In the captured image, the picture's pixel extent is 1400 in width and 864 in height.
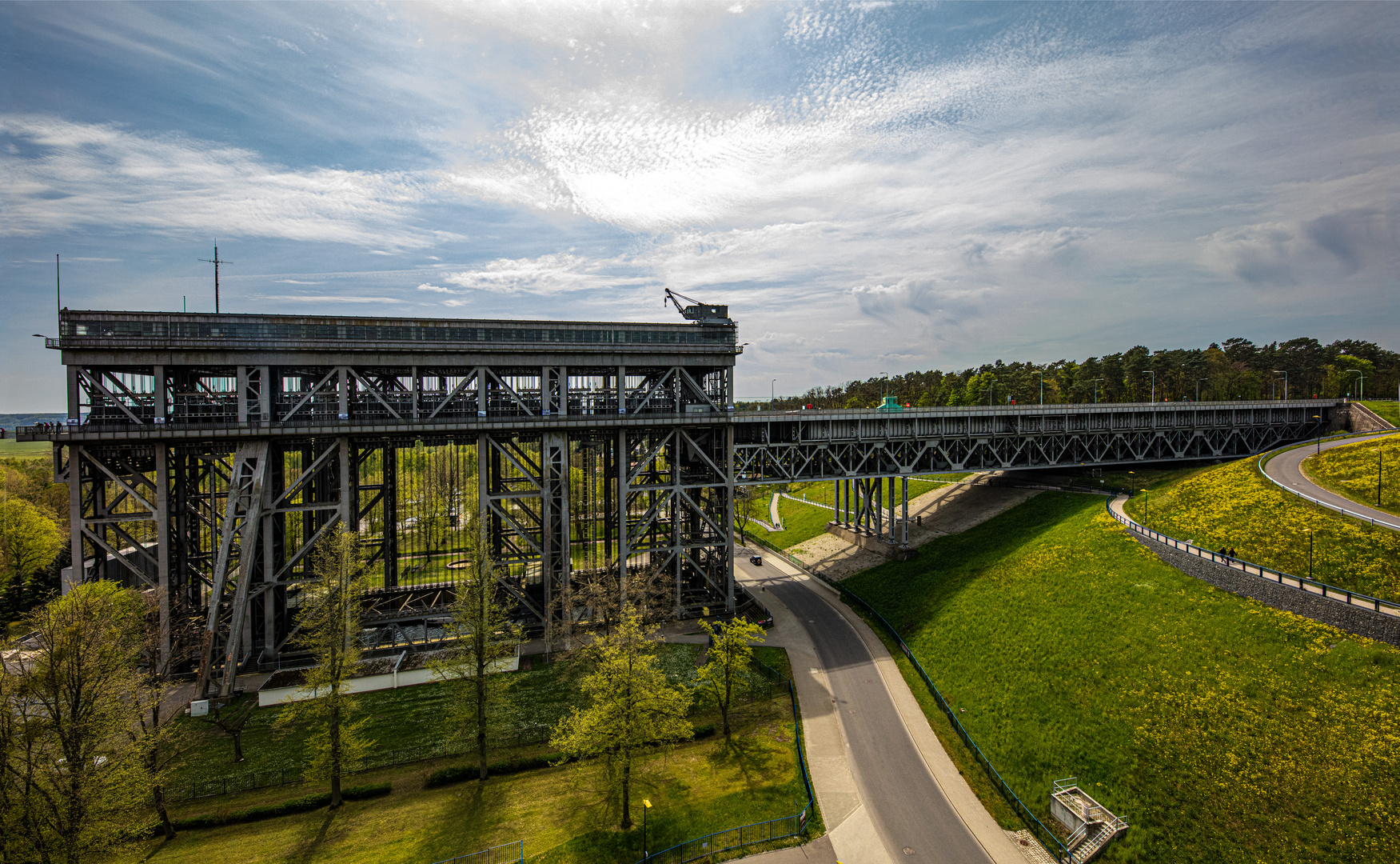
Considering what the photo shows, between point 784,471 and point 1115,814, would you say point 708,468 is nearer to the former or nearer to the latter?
point 784,471

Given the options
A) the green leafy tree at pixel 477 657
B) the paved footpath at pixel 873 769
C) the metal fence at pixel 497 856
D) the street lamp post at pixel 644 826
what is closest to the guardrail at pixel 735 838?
the street lamp post at pixel 644 826

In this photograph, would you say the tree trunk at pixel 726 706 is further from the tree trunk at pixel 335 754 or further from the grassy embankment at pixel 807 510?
the grassy embankment at pixel 807 510

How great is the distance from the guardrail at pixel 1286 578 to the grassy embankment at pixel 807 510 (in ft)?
77.7

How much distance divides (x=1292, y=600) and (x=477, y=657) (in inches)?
1765

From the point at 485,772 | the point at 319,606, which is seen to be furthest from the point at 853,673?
the point at 319,606

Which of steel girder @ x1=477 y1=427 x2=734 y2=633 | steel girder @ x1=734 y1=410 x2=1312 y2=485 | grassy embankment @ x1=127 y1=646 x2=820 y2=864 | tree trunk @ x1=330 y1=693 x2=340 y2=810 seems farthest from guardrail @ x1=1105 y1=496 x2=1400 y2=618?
tree trunk @ x1=330 y1=693 x2=340 y2=810

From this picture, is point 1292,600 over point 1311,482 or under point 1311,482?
under

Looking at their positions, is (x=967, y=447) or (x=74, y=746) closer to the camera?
(x=74, y=746)

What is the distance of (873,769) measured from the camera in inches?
1075

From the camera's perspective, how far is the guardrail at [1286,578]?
28.5m

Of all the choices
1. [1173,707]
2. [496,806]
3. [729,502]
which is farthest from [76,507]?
[1173,707]

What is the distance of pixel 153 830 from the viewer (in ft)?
A: 73.9

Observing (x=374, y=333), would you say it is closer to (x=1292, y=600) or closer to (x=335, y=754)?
(x=335, y=754)

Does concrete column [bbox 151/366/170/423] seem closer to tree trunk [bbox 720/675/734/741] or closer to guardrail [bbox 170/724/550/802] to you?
guardrail [bbox 170/724/550/802]
